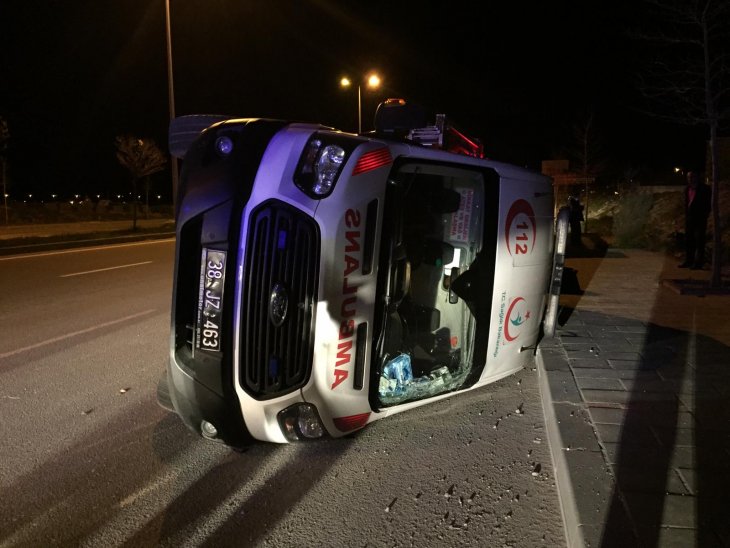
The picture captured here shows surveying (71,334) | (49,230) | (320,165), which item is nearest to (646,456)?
(320,165)

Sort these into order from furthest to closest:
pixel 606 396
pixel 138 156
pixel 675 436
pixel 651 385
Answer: pixel 138 156 → pixel 651 385 → pixel 606 396 → pixel 675 436

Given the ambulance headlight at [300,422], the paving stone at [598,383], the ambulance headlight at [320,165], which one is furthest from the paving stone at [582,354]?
the ambulance headlight at [320,165]

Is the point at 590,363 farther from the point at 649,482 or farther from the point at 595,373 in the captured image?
the point at 649,482

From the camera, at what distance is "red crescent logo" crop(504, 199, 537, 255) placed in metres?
4.10

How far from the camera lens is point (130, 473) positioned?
3.52 meters

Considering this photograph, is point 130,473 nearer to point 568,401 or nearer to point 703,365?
point 568,401

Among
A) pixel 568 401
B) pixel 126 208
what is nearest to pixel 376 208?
pixel 568 401

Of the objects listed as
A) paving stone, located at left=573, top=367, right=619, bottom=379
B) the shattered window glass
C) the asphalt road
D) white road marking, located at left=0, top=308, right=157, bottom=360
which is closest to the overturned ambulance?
the shattered window glass

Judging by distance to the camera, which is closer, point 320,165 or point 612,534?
point 612,534

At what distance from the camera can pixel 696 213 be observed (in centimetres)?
988

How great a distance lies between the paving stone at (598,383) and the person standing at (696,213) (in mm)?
6549

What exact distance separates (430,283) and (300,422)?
177 centimetres

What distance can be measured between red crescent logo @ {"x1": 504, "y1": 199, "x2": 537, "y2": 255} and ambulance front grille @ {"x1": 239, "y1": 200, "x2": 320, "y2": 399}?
163 cm

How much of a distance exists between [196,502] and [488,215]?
255 centimetres
